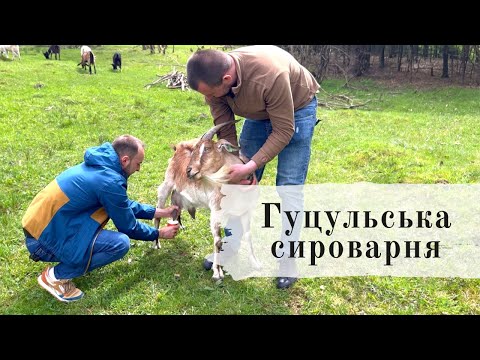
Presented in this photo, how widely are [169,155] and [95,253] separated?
4318 mm

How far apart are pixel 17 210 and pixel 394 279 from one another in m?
4.76

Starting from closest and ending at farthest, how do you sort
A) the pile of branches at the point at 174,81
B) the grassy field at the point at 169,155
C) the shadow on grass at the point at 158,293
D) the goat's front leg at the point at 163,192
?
1. the shadow on grass at the point at 158,293
2. the grassy field at the point at 169,155
3. the goat's front leg at the point at 163,192
4. the pile of branches at the point at 174,81

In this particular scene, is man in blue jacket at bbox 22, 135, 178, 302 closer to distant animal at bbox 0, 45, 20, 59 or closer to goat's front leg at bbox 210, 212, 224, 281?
goat's front leg at bbox 210, 212, 224, 281

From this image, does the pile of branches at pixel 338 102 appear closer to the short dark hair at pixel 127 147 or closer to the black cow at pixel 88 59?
the black cow at pixel 88 59

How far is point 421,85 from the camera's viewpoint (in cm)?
2030

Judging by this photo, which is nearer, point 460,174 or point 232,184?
point 232,184

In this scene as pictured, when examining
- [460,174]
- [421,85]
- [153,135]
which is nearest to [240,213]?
[460,174]

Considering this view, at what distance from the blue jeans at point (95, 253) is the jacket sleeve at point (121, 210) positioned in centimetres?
12

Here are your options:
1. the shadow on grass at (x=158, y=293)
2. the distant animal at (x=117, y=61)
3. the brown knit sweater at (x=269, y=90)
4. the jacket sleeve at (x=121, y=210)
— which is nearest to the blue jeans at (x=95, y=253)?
the jacket sleeve at (x=121, y=210)

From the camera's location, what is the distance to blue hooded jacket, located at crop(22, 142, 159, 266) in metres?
3.78

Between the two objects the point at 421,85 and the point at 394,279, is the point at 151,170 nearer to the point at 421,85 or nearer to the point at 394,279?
the point at 394,279

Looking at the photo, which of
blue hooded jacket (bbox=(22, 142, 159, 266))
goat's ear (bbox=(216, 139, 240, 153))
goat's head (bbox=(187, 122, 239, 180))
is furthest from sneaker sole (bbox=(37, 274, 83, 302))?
goat's ear (bbox=(216, 139, 240, 153))

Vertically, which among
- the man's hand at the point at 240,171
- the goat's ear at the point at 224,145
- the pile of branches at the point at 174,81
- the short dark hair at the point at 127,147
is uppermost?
the short dark hair at the point at 127,147

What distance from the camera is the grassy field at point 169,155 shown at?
406 cm
